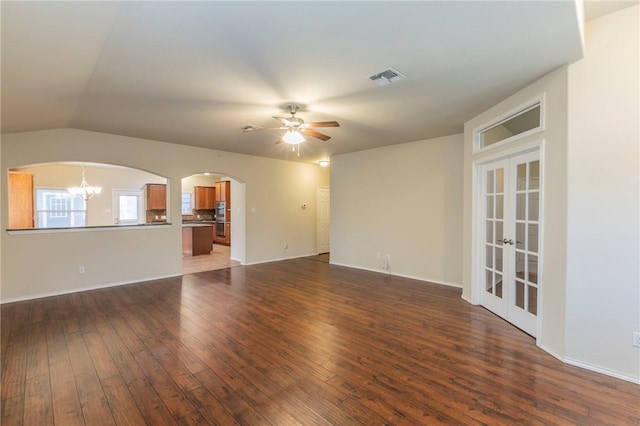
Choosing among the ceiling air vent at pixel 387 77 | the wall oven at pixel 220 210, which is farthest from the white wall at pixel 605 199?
the wall oven at pixel 220 210

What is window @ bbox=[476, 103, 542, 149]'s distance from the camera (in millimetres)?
3279

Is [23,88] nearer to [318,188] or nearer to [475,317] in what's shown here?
[475,317]

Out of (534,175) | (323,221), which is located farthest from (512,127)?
(323,221)

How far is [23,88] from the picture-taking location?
9.02ft

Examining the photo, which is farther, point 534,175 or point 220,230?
point 220,230

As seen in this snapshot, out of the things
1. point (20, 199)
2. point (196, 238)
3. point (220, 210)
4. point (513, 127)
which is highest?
point (513, 127)

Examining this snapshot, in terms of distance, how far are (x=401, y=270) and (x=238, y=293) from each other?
10.8 ft

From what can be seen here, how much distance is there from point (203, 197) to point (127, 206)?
2.51 m

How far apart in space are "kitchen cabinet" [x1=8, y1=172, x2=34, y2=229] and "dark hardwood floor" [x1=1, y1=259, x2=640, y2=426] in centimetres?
261

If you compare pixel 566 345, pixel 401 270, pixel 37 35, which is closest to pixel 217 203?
pixel 401 270

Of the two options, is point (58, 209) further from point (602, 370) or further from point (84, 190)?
point (602, 370)

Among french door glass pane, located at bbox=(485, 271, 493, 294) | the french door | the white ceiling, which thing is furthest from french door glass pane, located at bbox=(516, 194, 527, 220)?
the white ceiling

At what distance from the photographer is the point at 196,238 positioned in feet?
27.8

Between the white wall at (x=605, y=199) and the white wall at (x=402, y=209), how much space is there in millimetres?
2487
